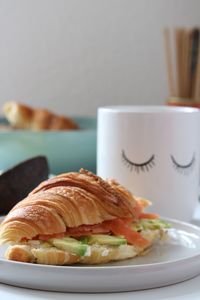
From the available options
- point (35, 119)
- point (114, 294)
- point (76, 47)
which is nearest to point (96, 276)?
point (114, 294)

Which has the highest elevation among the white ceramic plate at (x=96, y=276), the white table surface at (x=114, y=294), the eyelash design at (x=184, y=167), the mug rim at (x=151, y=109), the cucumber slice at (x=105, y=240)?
the mug rim at (x=151, y=109)

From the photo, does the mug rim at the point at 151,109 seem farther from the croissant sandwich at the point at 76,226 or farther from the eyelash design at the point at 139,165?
the croissant sandwich at the point at 76,226

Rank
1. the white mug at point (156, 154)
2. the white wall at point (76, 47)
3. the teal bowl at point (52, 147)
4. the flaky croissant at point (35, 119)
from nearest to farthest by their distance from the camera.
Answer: the white mug at point (156, 154)
the teal bowl at point (52, 147)
the flaky croissant at point (35, 119)
the white wall at point (76, 47)

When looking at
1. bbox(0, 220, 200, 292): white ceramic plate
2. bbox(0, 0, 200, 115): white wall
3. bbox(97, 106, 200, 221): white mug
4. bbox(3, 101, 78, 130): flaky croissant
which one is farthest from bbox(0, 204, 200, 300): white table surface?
bbox(0, 0, 200, 115): white wall

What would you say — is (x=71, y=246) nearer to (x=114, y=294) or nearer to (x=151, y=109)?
(x=114, y=294)

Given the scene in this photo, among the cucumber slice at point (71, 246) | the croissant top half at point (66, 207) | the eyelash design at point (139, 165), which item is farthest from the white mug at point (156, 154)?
the cucumber slice at point (71, 246)

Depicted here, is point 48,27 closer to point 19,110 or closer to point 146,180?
point 19,110

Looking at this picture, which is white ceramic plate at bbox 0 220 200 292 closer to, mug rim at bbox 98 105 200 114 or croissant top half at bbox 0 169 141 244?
croissant top half at bbox 0 169 141 244
